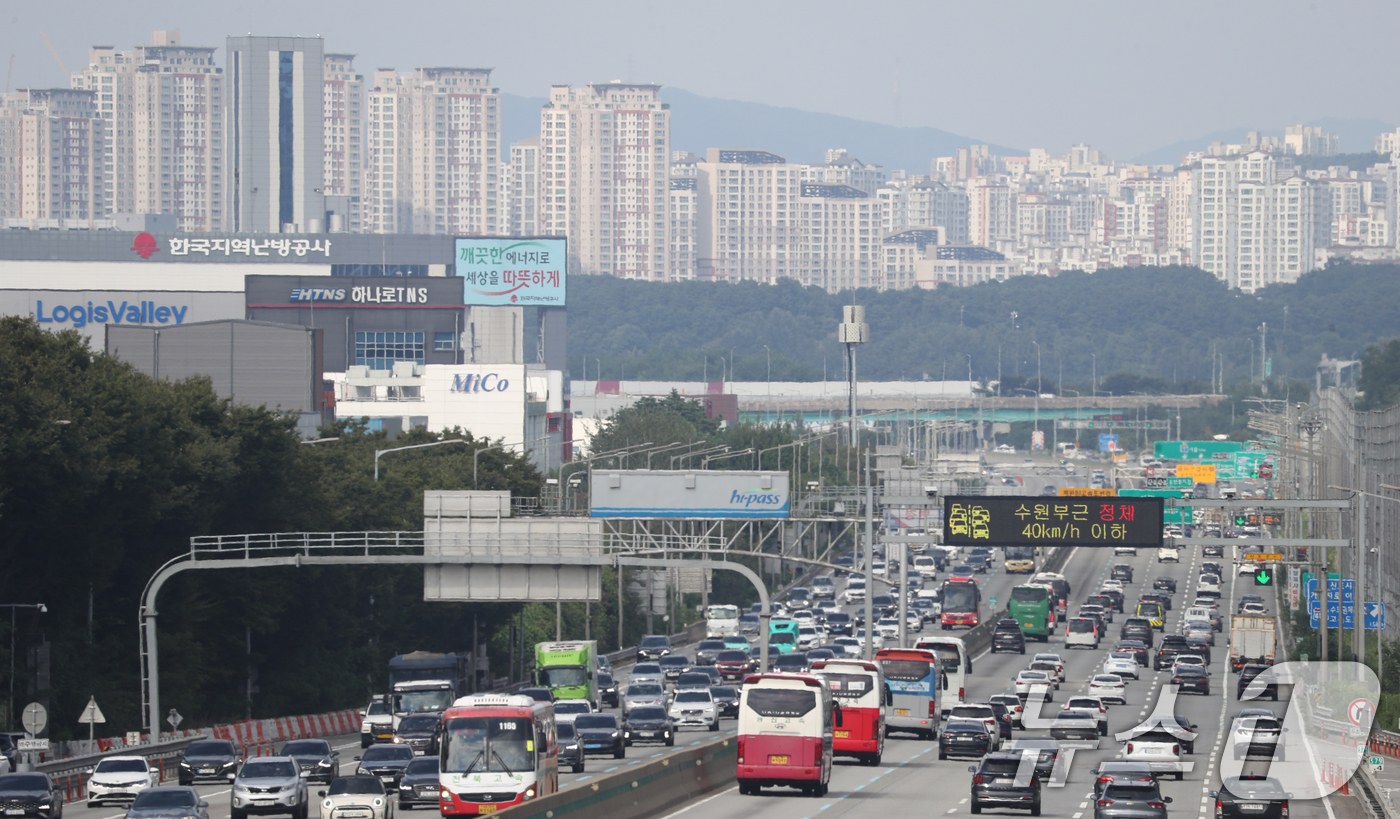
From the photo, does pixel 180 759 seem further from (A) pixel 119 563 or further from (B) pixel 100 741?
A: (A) pixel 119 563

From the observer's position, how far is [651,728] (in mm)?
61562

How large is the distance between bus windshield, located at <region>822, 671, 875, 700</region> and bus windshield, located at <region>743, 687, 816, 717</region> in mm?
→ 7382

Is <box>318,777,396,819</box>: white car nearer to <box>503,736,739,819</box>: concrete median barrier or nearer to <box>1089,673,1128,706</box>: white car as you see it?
<box>503,736,739,819</box>: concrete median barrier

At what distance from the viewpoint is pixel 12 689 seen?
6078 centimetres

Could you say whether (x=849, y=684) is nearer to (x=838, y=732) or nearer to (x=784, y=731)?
(x=838, y=732)

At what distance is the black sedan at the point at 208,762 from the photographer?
165ft

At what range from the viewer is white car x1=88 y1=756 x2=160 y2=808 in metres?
45.4

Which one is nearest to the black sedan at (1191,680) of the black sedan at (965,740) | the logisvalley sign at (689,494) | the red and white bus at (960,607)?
the logisvalley sign at (689,494)

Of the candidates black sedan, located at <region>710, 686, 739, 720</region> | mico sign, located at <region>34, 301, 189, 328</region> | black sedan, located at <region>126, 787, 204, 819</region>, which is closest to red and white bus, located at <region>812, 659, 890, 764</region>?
black sedan, located at <region>126, 787, 204, 819</region>

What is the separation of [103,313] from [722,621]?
81.8m

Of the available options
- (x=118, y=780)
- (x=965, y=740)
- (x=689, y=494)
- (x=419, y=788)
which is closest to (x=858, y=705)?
(x=965, y=740)

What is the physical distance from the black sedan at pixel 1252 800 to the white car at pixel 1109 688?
3702cm

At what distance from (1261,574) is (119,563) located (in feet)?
141

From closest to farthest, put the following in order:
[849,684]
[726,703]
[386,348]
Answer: [849,684], [726,703], [386,348]
